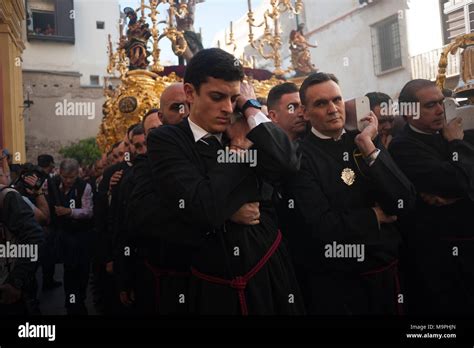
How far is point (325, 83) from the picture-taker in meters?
1.77

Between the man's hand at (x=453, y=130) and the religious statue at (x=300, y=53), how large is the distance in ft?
4.20

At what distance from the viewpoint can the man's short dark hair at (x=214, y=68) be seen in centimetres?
146

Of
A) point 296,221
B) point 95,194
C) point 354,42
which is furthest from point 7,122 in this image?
point 354,42

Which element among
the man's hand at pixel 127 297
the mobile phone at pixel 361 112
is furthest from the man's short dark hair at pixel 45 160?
the mobile phone at pixel 361 112

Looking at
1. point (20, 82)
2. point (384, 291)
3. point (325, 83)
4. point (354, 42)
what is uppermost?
point (354, 42)

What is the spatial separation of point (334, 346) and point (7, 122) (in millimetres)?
1714

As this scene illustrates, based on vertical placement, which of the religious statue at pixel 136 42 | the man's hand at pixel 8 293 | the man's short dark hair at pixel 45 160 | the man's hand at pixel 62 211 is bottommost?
the man's hand at pixel 8 293

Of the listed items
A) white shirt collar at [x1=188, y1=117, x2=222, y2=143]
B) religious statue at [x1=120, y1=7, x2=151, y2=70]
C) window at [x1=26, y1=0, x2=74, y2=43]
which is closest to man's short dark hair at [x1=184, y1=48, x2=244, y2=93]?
white shirt collar at [x1=188, y1=117, x2=222, y2=143]

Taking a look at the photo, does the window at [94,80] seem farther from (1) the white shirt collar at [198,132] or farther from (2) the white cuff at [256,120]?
(2) the white cuff at [256,120]

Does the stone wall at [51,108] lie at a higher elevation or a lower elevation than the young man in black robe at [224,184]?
A: higher

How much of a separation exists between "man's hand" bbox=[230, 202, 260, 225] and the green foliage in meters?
1.63

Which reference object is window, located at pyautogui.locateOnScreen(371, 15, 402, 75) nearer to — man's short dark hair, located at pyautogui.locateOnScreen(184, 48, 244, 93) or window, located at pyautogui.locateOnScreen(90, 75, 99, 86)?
man's short dark hair, located at pyautogui.locateOnScreen(184, 48, 244, 93)

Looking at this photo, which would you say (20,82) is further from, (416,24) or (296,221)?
(416,24)

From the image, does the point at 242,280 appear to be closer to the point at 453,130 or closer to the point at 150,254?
the point at 150,254
